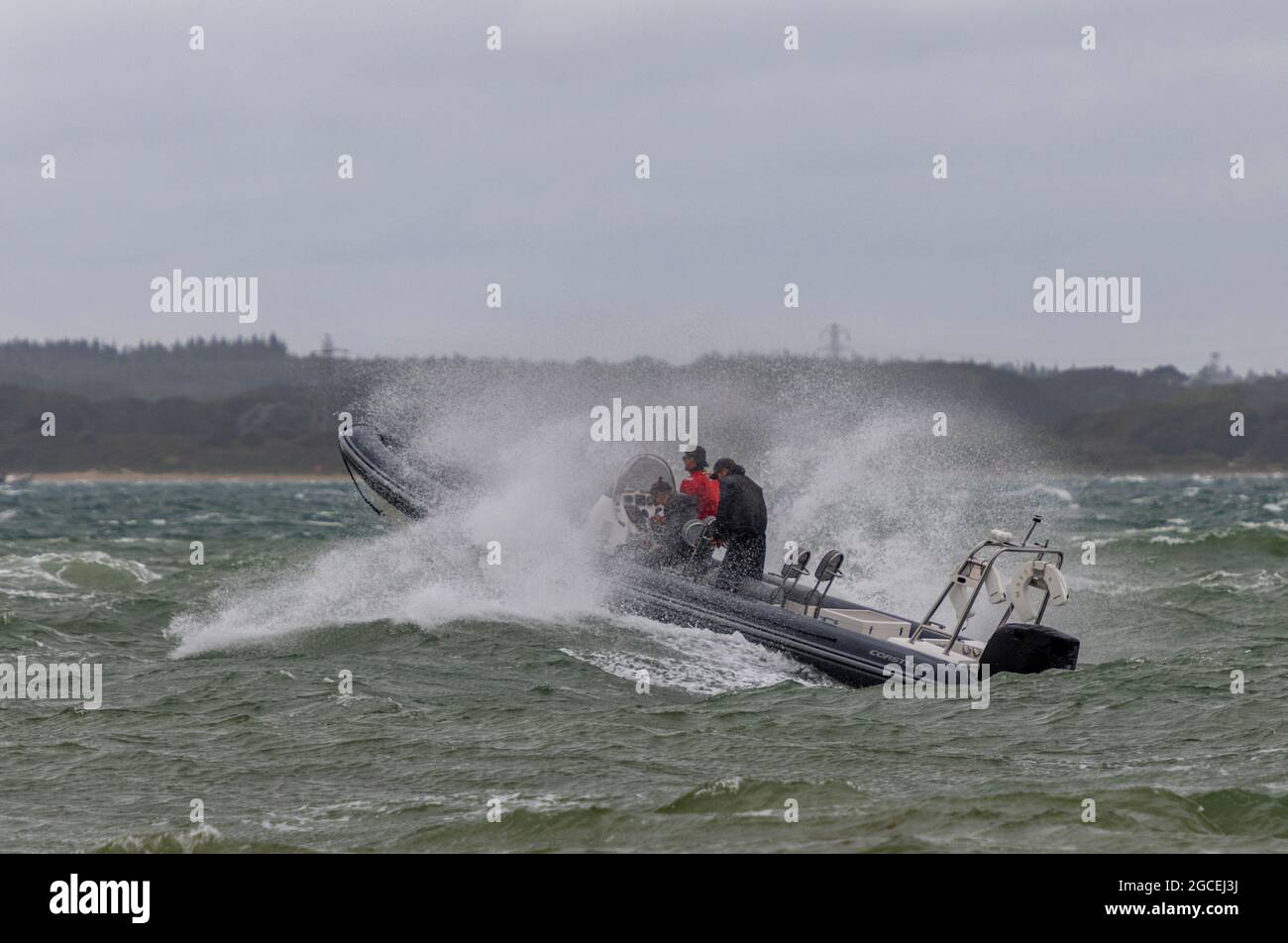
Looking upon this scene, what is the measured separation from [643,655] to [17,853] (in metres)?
6.81

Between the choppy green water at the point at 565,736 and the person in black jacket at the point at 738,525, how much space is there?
847 millimetres

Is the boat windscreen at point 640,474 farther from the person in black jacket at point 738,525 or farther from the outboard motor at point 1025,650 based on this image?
Result: the outboard motor at point 1025,650

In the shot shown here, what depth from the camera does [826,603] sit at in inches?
596

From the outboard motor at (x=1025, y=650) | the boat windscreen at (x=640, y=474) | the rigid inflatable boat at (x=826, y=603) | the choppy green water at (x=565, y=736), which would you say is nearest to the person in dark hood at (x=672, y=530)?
the rigid inflatable boat at (x=826, y=603)

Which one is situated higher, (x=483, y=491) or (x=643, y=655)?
(x=483, y=491)

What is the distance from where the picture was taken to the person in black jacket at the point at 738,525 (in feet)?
48.6

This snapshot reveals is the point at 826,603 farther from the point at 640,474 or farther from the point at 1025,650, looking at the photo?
the point at 1025,650

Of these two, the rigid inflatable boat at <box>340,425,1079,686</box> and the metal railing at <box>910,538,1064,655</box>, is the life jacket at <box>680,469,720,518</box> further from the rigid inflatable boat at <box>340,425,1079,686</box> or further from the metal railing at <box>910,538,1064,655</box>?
the metal railing at <box>910,538,1064,655</box>
